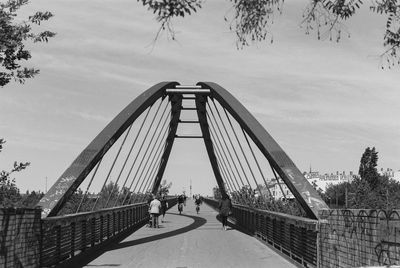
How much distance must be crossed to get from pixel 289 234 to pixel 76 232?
5.27 meters

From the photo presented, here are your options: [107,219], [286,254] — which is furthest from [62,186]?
[286,254]

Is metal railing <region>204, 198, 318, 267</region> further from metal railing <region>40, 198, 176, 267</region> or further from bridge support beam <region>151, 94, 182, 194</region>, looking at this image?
bridge support beam <region>151, 94, 182, 194</region>

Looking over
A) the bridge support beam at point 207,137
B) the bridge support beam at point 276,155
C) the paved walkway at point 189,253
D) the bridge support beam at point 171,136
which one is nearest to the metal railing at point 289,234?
the paved walkway at point 189,253

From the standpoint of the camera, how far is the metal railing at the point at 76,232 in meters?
12.8

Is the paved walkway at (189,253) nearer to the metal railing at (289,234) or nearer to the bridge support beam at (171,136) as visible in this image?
the metal railing at (289,234)

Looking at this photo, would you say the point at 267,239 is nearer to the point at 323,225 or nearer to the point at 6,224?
the point at 323,225

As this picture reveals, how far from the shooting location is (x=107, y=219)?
21.2m

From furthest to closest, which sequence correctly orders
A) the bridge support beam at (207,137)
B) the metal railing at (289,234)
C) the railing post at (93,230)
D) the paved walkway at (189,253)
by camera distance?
1. the bridge support beam at (207,137)
2. the railing post at (93,230)
3. the paved walkway at (189,253)
4. the metal railing at (289,234)

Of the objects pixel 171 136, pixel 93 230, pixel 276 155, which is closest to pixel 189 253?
pixel 93 230

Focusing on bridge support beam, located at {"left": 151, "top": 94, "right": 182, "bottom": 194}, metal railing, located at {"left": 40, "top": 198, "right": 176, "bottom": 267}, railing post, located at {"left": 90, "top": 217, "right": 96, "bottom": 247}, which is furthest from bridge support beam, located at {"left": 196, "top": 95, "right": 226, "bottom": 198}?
railing post, located at {"left": 90, "top": 217, "right": 96, "bottom": 247}

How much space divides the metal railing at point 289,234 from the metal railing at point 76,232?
5.03m

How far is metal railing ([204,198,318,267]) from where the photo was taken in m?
13.8

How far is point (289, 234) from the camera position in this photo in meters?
16.7

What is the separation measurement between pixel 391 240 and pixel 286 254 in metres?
8.79
